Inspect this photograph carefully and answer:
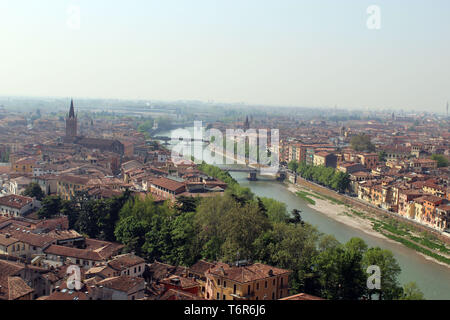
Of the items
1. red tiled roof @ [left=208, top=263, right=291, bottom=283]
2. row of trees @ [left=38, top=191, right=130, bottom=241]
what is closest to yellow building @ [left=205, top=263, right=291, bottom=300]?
red tiled roof @ [left=208, top=263, right=291, bottom=283]

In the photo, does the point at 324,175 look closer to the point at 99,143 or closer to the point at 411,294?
the point at 99,143

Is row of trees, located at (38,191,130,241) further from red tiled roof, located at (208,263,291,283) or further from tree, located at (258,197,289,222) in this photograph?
red tiled roof, located at (208,263,291,283)

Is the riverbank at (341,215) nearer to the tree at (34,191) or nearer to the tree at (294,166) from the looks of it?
the tree at (294,166)

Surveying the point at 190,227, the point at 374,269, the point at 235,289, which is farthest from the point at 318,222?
the point at 235,289

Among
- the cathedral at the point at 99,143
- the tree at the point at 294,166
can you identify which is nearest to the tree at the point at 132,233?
the tree at the point at 294,166

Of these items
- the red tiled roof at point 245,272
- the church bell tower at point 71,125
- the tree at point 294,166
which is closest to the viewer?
the red tiled roof at point 245,272

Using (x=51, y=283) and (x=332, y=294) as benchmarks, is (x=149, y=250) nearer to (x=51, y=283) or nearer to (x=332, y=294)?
(x=51, y=283)
